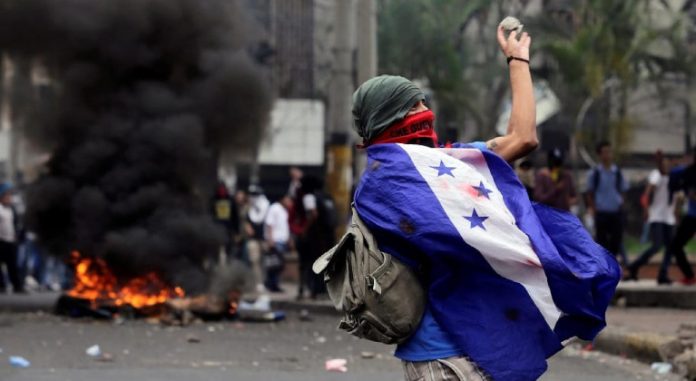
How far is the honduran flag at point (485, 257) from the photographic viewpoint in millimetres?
3584

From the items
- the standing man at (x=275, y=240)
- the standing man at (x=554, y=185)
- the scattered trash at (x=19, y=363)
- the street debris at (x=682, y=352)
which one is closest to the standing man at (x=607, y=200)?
the standing man at (x=554, y=185)

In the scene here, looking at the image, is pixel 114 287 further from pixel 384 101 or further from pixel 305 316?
pixel 384 101

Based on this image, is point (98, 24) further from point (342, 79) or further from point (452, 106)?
point (452, 106)

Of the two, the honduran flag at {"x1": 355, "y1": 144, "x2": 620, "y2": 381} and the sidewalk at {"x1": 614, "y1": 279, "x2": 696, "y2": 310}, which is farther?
the sidewalk at {"x1": 614, "y1": 279, "x2": 696, "y2": 310}

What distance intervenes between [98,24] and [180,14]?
93 centimetres

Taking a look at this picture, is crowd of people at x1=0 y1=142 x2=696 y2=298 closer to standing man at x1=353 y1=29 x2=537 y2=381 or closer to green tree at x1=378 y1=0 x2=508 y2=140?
standing man at x1=353 y1=29 x2=537 y2=381

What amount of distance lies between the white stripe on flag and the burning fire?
10.9m

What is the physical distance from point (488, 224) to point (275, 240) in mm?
16703

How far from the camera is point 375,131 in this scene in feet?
12.4

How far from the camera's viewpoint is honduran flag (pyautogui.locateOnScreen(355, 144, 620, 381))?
3.58 meters

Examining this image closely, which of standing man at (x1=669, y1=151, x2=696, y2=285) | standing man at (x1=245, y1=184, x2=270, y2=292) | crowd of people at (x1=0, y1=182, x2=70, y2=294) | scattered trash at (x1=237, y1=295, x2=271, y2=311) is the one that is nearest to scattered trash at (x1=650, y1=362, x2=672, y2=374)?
standing man at (x1=669, y1=151, x2=696, y2=285)

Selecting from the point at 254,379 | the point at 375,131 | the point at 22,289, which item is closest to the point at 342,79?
the point at 22,289

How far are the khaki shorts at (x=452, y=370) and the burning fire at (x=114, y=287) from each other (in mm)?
10874

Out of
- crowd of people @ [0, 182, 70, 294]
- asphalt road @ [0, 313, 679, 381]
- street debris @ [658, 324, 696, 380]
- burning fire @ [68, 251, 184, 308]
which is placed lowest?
crowd of people @ [0, 182, 70, 294]
